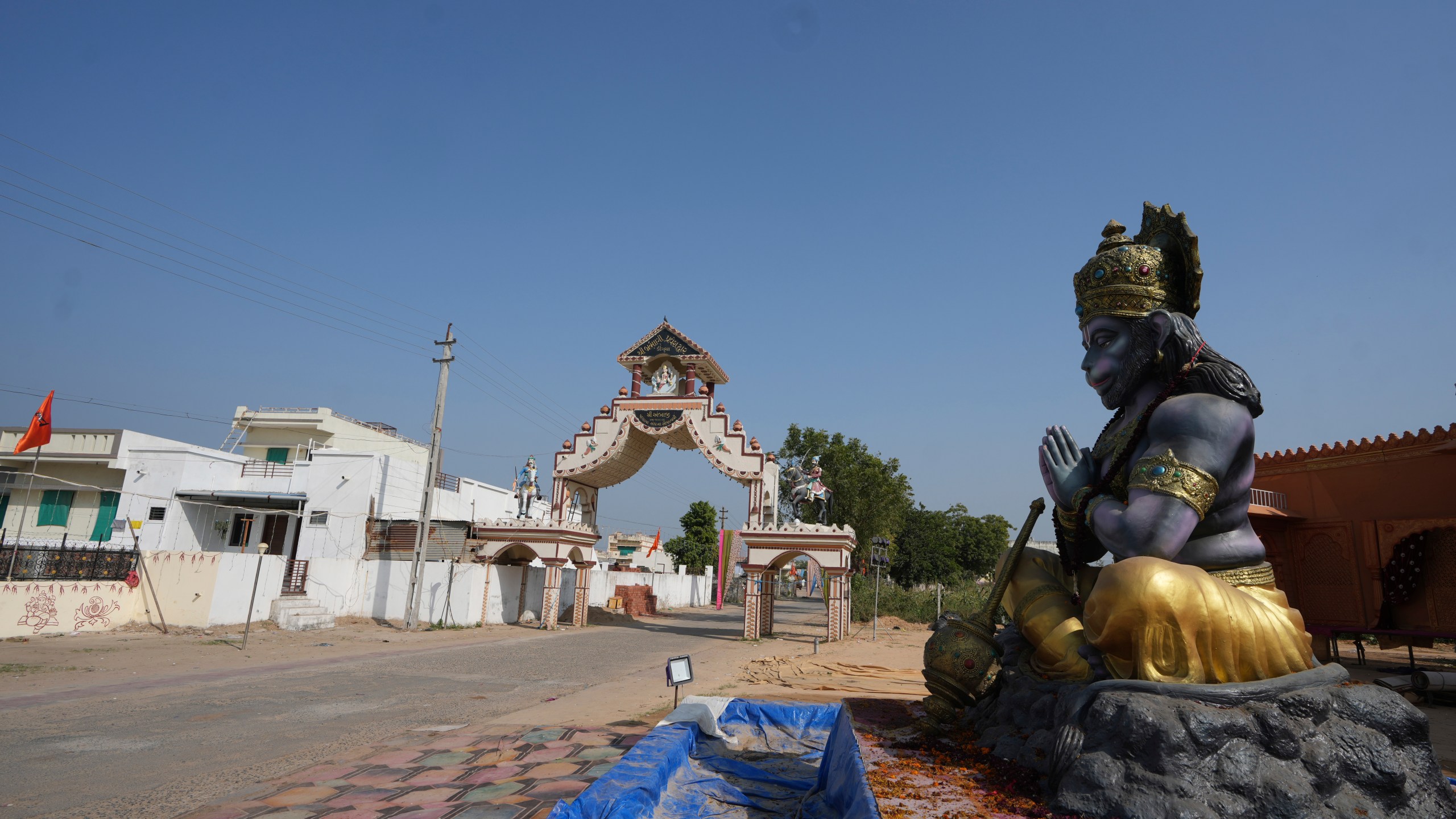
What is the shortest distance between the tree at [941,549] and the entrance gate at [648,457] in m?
18.5

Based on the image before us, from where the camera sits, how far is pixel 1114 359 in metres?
3.88

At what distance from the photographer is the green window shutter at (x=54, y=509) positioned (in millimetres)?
23125

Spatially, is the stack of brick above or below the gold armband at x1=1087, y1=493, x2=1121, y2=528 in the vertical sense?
below

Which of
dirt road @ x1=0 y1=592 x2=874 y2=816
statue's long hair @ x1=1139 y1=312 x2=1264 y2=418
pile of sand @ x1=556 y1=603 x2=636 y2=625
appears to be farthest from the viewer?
pile of sand @ x1=556 y1=603 x2=636 y2=625

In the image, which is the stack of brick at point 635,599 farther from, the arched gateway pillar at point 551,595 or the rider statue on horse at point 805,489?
the rider statue on horse at point 805,489

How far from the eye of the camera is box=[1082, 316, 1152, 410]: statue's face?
3.76 metres

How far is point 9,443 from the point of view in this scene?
26.1m

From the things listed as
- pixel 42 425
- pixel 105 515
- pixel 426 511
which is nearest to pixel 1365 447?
pixel 426 511

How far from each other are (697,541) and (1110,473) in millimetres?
43351

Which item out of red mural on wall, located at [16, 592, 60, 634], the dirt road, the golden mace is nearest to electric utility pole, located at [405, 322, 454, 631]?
the dirt road

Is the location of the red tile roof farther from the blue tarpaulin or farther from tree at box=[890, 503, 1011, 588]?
tree at box=[890, 503, 1011, 588]

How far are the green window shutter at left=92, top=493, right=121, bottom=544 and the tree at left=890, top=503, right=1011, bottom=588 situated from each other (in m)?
32.6

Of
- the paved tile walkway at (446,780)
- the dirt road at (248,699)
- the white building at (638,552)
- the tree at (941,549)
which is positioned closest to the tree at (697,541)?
the white building at (638,552)

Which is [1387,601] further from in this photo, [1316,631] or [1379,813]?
[1379,813]
